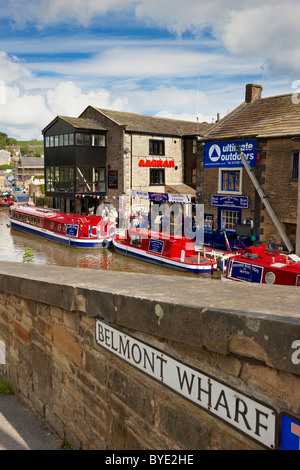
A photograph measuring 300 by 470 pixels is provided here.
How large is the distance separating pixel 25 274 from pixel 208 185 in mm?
20321

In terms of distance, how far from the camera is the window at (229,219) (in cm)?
2375

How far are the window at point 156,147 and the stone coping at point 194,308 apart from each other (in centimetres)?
3403

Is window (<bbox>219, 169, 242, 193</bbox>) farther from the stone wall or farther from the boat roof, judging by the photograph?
the stone wall

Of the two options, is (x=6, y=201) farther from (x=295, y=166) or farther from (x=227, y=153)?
(x=295, y=166)

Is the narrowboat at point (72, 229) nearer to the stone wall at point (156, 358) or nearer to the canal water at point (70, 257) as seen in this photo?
the canal water at point (70, 257)

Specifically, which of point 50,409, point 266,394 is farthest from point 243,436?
point 50,409

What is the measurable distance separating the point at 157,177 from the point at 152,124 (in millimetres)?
5161

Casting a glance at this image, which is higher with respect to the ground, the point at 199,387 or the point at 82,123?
the point at 82,123

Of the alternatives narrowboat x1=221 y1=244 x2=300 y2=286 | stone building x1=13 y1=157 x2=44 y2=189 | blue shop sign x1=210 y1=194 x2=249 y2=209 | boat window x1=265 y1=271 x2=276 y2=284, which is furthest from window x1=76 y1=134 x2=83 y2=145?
stone building x1=13 y1=157 x2=44 y2=189

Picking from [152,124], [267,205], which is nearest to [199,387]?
[267,205]

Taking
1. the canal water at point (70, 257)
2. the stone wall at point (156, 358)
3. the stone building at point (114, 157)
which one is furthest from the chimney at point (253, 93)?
the stone wall at point (156, 358)

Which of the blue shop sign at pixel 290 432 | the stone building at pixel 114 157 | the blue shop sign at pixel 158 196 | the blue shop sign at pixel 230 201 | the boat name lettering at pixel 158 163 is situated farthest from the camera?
the boat name lettering at pixel 158 163

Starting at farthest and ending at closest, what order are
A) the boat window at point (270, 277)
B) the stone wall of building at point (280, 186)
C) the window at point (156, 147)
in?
1. the window at point (156, 147)
2. the stone wall of building at point (280, 186)
3. the boat window at point (270, 277)

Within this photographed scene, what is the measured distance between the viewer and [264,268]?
48.0 feet
